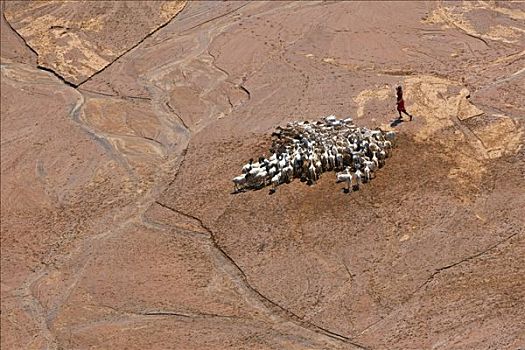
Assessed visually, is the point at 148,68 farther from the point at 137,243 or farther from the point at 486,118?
the point at 486,118

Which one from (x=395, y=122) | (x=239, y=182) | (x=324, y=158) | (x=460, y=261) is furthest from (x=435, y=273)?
(x=239, y=182)

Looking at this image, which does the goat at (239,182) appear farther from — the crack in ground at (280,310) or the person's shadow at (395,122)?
the person's shadow at (395,122)

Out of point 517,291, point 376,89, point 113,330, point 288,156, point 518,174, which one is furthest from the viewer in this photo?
point 376,89

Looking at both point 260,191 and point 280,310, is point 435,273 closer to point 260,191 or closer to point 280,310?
point 280,310

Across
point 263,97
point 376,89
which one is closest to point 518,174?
point 376,89

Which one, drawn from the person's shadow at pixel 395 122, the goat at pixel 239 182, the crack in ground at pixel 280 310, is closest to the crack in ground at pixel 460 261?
the crack in ground at pixel 280 310
